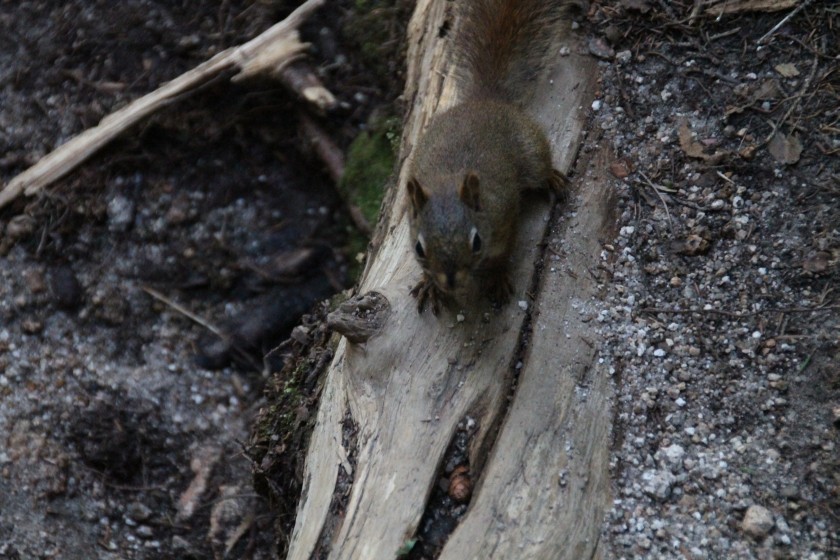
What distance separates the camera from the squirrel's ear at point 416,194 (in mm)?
3117

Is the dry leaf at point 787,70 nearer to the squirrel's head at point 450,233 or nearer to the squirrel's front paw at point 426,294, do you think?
the squirrel's head at point 450,233

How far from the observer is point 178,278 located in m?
4.77

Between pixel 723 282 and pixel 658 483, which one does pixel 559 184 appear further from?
pixel 658 483

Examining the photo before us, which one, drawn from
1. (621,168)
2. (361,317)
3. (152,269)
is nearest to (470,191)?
(361,317)

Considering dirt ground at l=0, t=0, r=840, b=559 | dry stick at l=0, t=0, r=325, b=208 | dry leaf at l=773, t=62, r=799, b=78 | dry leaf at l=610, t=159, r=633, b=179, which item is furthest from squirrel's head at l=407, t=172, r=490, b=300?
dry stick at l=0, t=0, r=325, b=208

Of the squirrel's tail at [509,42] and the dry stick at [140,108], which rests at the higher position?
the squirrel's tail at [509,42]

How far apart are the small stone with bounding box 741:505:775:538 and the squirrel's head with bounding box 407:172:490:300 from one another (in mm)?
1313

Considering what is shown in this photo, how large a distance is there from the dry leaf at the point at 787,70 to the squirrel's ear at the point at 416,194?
177 centimetres

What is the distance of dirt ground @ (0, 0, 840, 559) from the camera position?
112 inches

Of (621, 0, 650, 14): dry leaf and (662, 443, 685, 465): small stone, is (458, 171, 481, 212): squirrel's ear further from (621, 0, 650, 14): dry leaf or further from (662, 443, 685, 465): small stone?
(621, 0, 650, 14): dry leaf

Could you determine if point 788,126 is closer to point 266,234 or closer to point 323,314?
point 323,314

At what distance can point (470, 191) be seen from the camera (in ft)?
10.3

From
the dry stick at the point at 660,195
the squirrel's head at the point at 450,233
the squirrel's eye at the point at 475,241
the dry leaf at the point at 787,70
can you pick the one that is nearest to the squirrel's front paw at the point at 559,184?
the dry stick at the point at 660,195

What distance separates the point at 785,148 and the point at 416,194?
5.37 feet
